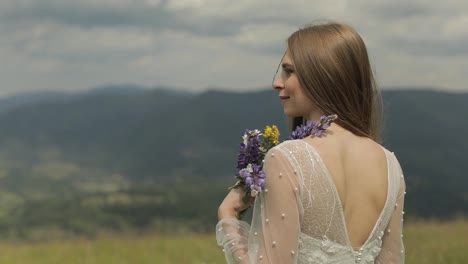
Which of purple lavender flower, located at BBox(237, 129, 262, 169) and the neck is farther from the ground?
the neck

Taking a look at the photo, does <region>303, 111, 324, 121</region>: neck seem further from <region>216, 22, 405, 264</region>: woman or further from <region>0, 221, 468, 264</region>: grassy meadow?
<region>0, 221, 468, 264</region>: grassy meadow

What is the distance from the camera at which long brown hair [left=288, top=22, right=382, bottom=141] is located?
10.3ft

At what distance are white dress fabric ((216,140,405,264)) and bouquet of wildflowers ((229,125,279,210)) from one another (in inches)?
4.4

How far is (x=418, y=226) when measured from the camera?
16.2 m

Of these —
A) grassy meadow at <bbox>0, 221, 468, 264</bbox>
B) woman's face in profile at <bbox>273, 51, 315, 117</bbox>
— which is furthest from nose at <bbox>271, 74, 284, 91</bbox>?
grassy meadow at <bbox>0, 221, 468, 264</bbox>

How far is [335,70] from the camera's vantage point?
3.15 meters

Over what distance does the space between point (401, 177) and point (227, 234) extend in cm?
106

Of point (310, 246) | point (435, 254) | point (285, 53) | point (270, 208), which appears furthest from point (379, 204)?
point (435, 254)

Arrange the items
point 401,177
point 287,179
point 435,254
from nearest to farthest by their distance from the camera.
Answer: point 287,179
point 401,177
point 435,254

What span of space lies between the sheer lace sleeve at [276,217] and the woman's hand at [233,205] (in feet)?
0.43

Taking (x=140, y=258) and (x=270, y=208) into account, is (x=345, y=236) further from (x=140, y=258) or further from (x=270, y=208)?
(x=140, y=258)

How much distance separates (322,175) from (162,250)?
34.2 ft

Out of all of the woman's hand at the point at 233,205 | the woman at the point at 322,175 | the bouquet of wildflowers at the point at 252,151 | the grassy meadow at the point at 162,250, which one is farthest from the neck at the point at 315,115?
the grassy meadow at the point at 162,250

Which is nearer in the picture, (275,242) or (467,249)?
(275,242)
